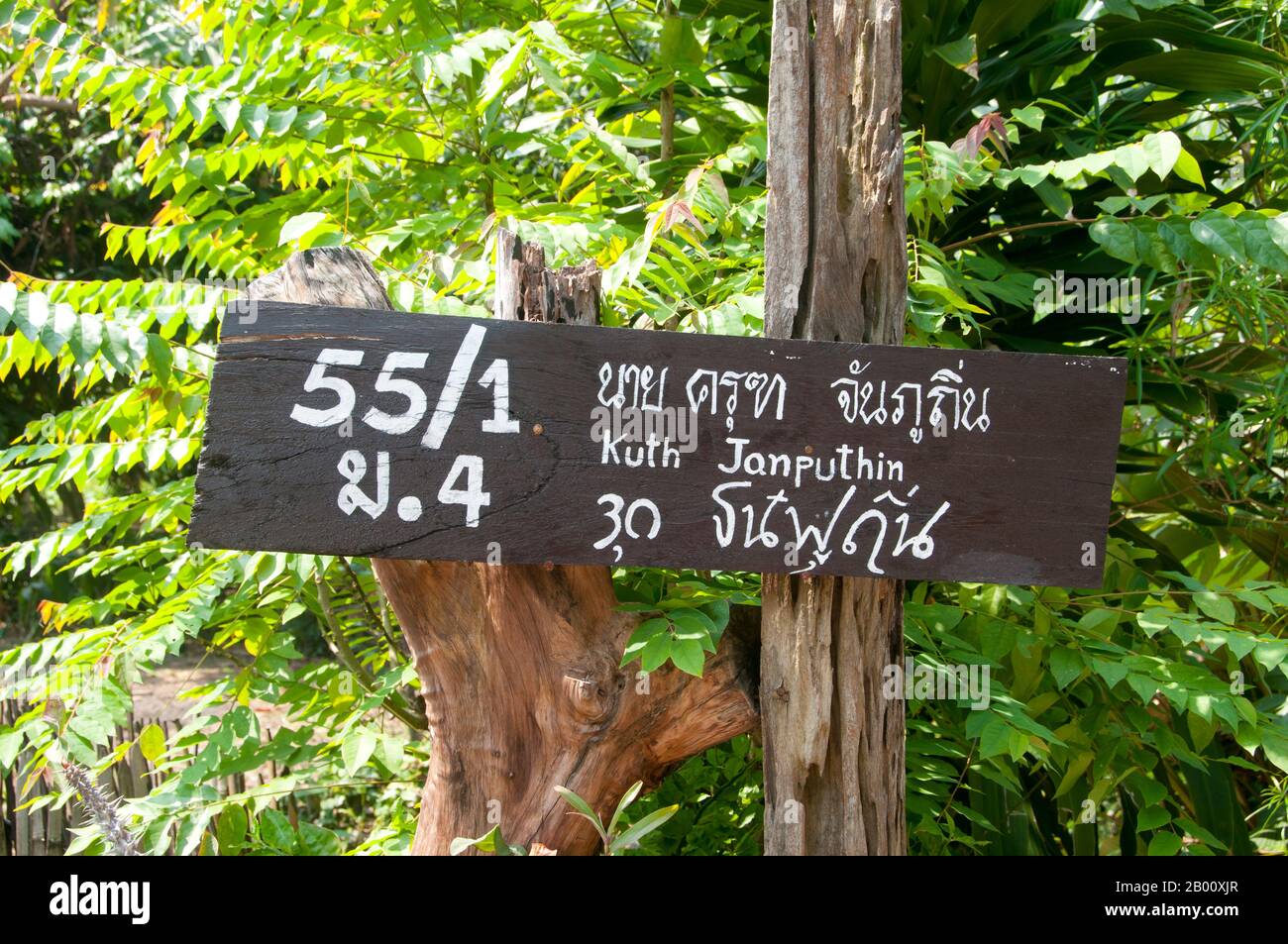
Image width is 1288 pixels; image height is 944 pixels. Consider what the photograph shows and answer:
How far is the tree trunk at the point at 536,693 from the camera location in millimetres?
1829

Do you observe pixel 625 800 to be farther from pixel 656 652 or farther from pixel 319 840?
pixel 319 840

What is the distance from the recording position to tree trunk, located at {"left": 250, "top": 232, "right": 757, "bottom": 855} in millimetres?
1829

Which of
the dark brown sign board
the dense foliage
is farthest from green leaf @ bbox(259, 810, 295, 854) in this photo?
the dark brown sign board

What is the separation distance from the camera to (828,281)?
1780mm

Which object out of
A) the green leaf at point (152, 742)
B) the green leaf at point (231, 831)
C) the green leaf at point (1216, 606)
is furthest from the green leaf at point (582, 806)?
the green leaf at point (1216, 606)

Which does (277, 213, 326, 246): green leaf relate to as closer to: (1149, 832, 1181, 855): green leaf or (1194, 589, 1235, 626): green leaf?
(1194, 589, 1235, 626): green leaf

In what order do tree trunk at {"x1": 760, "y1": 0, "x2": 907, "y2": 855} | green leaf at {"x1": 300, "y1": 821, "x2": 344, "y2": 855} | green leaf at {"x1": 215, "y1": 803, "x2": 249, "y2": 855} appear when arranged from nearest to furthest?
tree trunk at {"x1": 760, "y1": 0, "x2": 907, "y2": 855} < green leaf at {"x1": 215, "y1": 803, "x2": 249, "y2": 855} < green leaf at {"x1": 300, "y1": 821, "x2": 344, "y2": 855}

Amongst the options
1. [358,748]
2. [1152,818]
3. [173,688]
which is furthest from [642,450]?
[173,688]

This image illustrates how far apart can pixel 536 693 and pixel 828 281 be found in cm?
90

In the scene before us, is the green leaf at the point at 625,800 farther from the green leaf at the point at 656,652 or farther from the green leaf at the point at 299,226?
the green leaf at the point at 299,226

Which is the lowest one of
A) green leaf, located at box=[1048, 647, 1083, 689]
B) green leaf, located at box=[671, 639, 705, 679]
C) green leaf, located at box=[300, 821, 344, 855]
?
green leaf, located at box=[300, 821, 344, 855]

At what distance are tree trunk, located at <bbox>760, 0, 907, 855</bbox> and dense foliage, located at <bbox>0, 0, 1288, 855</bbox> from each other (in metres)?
0.18

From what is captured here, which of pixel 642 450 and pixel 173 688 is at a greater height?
pixel 642 450

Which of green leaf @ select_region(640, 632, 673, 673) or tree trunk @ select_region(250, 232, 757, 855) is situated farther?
tree trunk @ select_region(250, 232, 757, 855)
